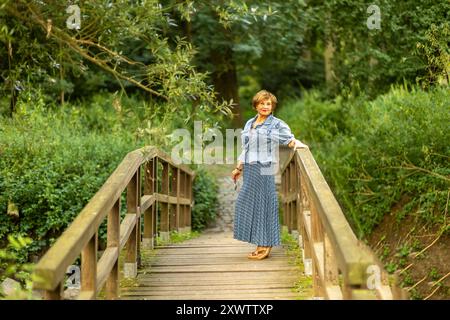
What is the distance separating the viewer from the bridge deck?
5832 millimetres

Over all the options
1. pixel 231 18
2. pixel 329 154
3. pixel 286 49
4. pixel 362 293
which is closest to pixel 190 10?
pixel 231 18

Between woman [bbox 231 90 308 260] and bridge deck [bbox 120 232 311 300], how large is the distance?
0.76ft

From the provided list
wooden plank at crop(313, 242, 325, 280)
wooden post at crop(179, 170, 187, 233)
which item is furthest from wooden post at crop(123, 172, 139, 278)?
wooden post at crop(179, 170, 187, 233)

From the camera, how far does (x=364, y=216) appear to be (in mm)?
10172

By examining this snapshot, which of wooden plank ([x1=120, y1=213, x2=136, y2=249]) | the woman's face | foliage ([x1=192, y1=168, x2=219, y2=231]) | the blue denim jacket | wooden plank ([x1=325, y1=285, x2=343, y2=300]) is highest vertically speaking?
the woman's face

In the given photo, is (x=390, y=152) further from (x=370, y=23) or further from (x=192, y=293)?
(x=192, y=293)

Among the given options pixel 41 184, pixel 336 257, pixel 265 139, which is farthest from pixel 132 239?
pixel 41 184

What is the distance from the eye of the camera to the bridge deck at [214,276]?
5.83m

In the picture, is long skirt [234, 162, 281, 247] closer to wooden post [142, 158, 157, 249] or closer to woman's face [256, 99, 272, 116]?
woman's face [256, 99, 272, 116]

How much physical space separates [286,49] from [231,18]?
38.3ft

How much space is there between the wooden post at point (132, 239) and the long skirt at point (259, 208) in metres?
1.19

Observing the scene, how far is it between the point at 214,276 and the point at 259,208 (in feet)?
3.55

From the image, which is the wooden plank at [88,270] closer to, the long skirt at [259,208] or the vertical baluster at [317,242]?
the vertical baluster at [317,242]

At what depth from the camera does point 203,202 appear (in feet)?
45.1
